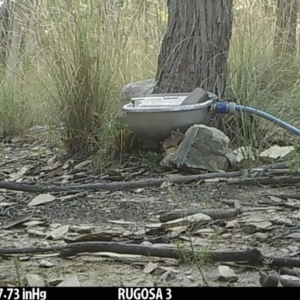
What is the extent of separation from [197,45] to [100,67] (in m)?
0.47

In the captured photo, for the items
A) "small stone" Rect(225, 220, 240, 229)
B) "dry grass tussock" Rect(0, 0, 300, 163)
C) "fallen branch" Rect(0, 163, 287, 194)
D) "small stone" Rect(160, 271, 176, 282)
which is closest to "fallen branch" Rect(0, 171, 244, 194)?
"fallen branch" Rect(0, 163, 287, 194)

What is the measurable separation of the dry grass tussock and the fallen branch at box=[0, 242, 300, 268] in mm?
1299

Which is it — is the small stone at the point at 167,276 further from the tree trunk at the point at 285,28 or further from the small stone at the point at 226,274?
the tree trunk at the point at 285,28

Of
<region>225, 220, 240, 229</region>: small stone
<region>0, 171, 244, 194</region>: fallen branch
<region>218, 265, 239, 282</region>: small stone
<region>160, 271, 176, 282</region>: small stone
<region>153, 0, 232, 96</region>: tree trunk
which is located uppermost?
<region>153, 0, 232, 96</region>: tree trunk

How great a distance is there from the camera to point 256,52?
3.50 meters

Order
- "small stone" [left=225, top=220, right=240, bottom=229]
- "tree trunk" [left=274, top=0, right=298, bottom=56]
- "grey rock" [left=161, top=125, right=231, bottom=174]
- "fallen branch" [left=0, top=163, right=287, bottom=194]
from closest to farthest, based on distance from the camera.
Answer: "small stone" [left=225, top=220, right=240, bottom=229] < "fallen branch" [left=0, top=163, right=287, bottom=194] < "grey rock" [left=161, top=125, right=231, bottom=174] < "tree trunk" [left=274, top=0, right=298, bottom=56]

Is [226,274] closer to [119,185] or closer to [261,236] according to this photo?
[261,236]

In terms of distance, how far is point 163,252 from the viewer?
58.2 inches

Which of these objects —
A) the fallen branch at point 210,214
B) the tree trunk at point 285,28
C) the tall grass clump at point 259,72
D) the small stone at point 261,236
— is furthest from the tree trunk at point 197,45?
the small stone at point 261,236

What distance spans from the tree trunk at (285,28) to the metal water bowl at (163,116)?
1.12 m

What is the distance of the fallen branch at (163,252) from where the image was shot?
139 cm

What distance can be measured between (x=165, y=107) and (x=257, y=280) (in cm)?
152

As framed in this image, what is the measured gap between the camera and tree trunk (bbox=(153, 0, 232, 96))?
9.90ft

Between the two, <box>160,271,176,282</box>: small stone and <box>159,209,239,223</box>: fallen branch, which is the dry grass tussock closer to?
<box>159,209,239,223</box>: fallen branch
